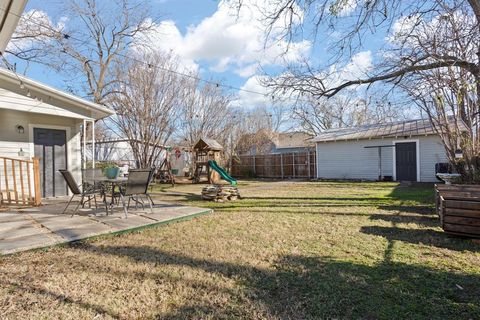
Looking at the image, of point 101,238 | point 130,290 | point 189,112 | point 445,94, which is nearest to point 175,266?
point 130,290

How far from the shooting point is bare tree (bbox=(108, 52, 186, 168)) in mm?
13234

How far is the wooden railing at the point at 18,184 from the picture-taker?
6477 mm

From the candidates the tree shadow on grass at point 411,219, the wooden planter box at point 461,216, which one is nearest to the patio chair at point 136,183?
the tree shadow on grass at point 411,219

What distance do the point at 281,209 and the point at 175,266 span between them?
3761 millimetres

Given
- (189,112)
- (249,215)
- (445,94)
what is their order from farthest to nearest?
(189,112) < (445,94) < (249,215)

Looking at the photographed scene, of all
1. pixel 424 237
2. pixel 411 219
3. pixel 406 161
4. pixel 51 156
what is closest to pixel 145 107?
pixel 51 156

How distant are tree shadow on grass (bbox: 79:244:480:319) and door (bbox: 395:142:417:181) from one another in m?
12.5

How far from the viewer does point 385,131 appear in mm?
14688

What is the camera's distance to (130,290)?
247 cm

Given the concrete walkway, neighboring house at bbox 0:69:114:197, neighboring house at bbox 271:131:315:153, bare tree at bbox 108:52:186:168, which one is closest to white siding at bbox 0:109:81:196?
neighboring house at bbox 0:69:114:197

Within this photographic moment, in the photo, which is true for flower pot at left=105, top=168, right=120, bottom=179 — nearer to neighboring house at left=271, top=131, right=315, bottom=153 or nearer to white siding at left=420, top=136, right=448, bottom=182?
white siding at left=420, top=136, right=448, bottom=182

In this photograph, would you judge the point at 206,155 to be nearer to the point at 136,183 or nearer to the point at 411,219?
the point at 136,183

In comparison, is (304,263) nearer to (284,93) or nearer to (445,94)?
(284,93)

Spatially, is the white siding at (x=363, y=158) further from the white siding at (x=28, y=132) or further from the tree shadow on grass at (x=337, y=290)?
the white siding at (x=28, y=132)
